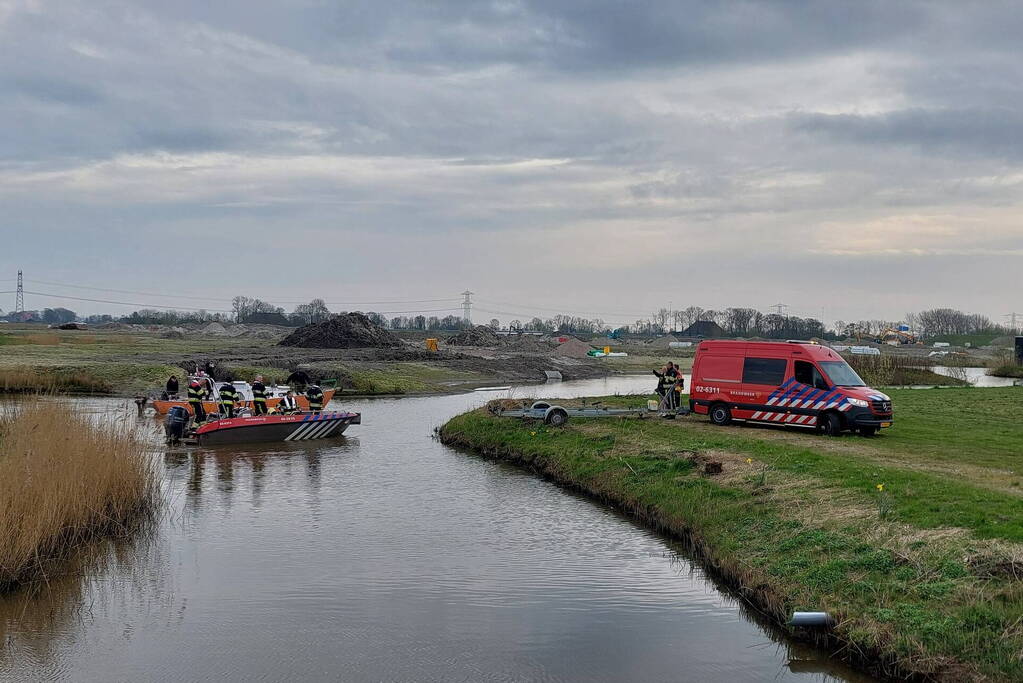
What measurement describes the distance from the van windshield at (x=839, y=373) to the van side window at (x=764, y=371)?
1055mm

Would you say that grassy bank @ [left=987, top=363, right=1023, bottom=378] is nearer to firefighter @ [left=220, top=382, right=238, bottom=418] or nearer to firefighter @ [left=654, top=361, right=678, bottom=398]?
firefighter @ [left=654, top=361, right=678, bottom=398]

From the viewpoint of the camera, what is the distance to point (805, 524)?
13992 mm

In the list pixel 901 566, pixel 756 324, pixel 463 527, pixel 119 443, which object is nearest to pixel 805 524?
pixel 901 566

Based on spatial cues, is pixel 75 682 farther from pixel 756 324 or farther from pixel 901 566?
pixel 756 324

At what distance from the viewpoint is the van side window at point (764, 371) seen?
81.0 feet

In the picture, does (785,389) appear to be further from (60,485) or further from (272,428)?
(60,485)

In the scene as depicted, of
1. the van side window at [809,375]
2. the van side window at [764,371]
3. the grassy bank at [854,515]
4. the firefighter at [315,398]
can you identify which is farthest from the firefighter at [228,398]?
the van side window at [809,375]

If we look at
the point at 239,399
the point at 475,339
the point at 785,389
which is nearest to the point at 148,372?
the point at 239,399

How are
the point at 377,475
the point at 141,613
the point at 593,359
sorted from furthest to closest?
the point at 593,359, the point at 377,475, the point at 141,613

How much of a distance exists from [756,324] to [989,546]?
174872 millimetres

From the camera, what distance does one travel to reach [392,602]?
42.4 ft

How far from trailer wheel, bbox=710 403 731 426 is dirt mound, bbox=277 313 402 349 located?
59.4 meters

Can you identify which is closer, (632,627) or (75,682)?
(75,682)

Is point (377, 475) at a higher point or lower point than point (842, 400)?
lower
